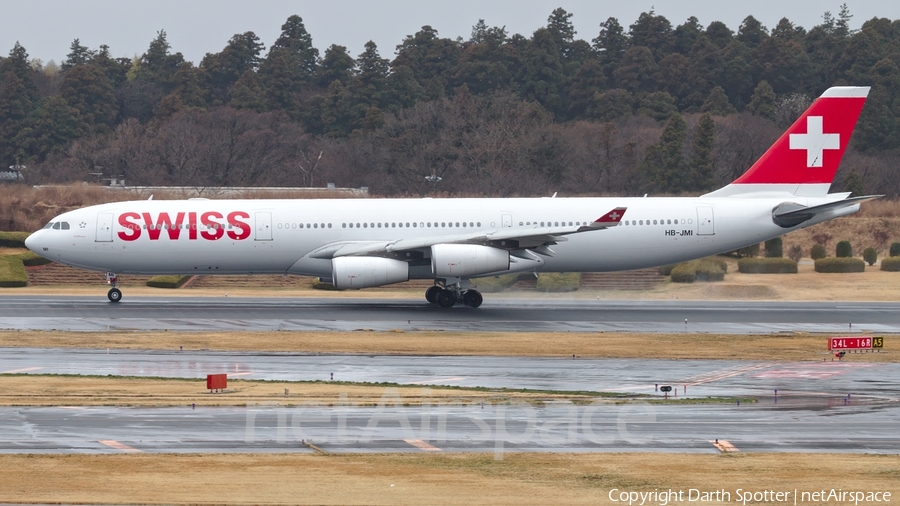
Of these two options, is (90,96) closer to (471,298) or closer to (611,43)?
(611,43)

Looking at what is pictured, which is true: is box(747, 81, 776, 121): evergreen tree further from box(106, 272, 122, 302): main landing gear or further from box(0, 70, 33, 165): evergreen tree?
box(106, 272, 122, 302): main landing gear

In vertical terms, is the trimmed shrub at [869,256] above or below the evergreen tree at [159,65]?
below

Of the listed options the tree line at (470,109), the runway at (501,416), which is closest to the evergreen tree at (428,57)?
the tree line at (470,109)

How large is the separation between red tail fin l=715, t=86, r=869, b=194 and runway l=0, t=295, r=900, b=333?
196 inches

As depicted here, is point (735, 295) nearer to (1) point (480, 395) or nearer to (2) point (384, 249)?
(2) point (384, 249)

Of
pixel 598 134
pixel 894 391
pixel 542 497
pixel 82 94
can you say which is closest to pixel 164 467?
pixel 542 497

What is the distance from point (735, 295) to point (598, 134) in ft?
165

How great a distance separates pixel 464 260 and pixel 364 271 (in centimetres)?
339

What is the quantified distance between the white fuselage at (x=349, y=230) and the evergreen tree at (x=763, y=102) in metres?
65.8

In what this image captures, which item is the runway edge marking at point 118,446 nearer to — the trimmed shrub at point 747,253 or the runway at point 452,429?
the runway at point 452,429

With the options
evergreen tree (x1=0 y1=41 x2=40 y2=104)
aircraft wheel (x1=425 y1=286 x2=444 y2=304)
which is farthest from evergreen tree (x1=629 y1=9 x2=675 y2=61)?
aircraft wheel (x1=425 y1=286 x2=444 y2=304)

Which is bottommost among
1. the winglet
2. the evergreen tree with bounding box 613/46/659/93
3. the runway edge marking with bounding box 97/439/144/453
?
the runway edge marking with bounding box 97/439/144/453

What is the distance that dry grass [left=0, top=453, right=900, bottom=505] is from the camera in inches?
550

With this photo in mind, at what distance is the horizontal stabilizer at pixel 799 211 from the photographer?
37.8 meters
